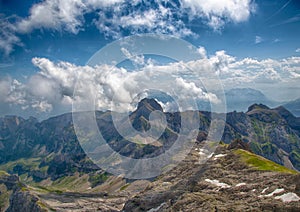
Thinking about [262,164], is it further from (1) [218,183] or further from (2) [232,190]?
(2) [232,190]

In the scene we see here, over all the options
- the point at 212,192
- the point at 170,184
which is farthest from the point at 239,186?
the point at 170,184

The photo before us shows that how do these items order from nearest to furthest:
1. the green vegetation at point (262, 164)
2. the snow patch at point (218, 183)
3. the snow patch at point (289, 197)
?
the snow patch at point (289, 197), the green vegetation at point (262, 164), the snow patch at point (218, 183)

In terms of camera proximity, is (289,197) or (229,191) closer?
(289,197)

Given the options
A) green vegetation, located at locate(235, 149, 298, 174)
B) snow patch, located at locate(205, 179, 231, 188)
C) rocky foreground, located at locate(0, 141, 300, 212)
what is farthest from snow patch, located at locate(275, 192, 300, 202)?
snow patch, located at locate(205, 179, 231, 188)

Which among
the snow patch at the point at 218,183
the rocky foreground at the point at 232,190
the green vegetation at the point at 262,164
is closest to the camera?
the rocky foreground at the point at 232,190

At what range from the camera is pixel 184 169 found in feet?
454

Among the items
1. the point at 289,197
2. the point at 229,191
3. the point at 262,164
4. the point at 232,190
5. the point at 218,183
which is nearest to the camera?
the point at 289,197

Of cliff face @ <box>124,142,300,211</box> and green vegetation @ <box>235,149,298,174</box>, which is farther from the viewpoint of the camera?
green vegetation @ <box>235,149,298,174</box>

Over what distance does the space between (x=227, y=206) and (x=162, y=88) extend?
36.2m

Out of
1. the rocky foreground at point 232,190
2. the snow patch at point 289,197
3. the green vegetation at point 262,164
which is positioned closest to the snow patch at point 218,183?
the rocky foreground at point 232,190

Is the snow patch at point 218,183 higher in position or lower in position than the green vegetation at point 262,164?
lower

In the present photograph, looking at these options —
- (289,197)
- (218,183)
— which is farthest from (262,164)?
(289,197)

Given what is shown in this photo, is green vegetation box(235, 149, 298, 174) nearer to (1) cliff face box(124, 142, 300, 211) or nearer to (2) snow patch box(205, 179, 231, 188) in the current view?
(1) cliff face box(124, 142, 300, 211)

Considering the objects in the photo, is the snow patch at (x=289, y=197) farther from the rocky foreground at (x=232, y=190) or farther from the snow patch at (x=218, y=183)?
the snow patch at (x=218, y=183)
